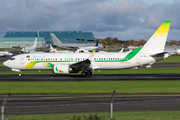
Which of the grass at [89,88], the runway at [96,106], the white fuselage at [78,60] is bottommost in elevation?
the runway at [96,106]

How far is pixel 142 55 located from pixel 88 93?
17060 millimetres

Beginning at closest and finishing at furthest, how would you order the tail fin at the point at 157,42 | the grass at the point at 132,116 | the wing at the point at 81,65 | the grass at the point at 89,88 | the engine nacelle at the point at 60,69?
the grass at the point at 132,116
the grass at the point at 89,88
the engine nacelle at the point at 60,69
the wing at the point at 81,65
the tail fin at the point at 157,42

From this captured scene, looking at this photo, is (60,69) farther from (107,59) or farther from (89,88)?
(89,88)

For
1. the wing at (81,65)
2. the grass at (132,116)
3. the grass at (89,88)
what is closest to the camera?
the grass at (132,116)

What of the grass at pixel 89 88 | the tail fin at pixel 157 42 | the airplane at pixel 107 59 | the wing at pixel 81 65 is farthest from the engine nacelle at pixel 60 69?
the tail fin at pixel 157 42

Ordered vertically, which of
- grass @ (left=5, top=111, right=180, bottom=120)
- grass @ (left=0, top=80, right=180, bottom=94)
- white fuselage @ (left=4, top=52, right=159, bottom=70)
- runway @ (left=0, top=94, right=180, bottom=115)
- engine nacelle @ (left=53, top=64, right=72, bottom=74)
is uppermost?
white fuselage @ (left=4, top=52, right=159, bottom=70)

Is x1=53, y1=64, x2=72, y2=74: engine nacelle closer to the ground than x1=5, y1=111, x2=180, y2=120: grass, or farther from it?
farther from it

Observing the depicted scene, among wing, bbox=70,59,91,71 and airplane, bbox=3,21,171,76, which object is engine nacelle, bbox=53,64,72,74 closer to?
airplane, bbox=3,21,171,76

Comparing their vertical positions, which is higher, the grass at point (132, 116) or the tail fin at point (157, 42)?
the tail fin at point (157, 42)

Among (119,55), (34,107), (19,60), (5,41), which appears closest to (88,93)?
(34,107)

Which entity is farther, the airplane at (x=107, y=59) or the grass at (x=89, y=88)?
the airplane at (x=107, y=59)

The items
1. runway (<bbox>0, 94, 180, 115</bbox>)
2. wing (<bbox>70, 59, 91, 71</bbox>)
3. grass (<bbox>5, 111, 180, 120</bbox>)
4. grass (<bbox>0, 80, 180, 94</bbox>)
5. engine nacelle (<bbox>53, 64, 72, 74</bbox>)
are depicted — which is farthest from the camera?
wing (<bbox>70, 59, 91, 71</bbox>)

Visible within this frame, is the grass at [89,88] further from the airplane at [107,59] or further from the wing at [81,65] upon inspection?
the airplane at [107,59]

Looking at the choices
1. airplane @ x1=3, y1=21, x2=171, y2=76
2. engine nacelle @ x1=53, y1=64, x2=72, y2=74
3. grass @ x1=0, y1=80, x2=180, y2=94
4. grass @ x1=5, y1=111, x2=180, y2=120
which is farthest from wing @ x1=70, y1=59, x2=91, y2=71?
grass @ x1=5, y1=111, x2=180, y2=120
